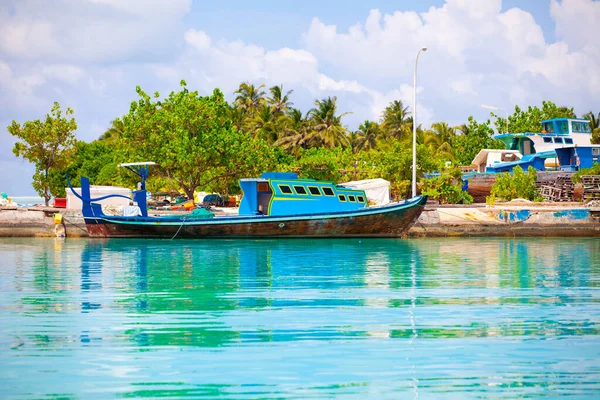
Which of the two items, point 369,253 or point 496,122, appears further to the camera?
point 496,122

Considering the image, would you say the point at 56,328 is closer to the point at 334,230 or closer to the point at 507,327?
the point at 507,327

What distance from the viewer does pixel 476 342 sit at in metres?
9.80

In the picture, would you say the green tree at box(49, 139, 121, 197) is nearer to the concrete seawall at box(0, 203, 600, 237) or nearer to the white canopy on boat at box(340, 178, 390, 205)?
the white canopy on boat at box(340, 178, 390, 205)

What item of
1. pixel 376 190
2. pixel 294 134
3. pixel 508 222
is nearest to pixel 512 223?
pixel 508 222

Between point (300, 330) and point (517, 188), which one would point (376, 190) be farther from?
point (300, 330)

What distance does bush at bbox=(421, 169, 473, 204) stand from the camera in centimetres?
4094

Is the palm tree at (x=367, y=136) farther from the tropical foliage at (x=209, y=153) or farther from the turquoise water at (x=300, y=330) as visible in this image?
the turquoise water at (x=300, y=330)

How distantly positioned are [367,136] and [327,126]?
291 inches

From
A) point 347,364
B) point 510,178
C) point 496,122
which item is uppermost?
point 496,122

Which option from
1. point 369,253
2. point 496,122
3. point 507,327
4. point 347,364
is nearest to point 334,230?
point 369,253

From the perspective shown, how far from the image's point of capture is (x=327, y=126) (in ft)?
224

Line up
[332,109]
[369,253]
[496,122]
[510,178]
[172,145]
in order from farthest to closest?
[332,109] → [496,122] → [510,178] → [172,145] → [369,253]

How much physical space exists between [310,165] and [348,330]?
3449 cm

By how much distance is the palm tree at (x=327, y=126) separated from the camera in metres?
65.7
